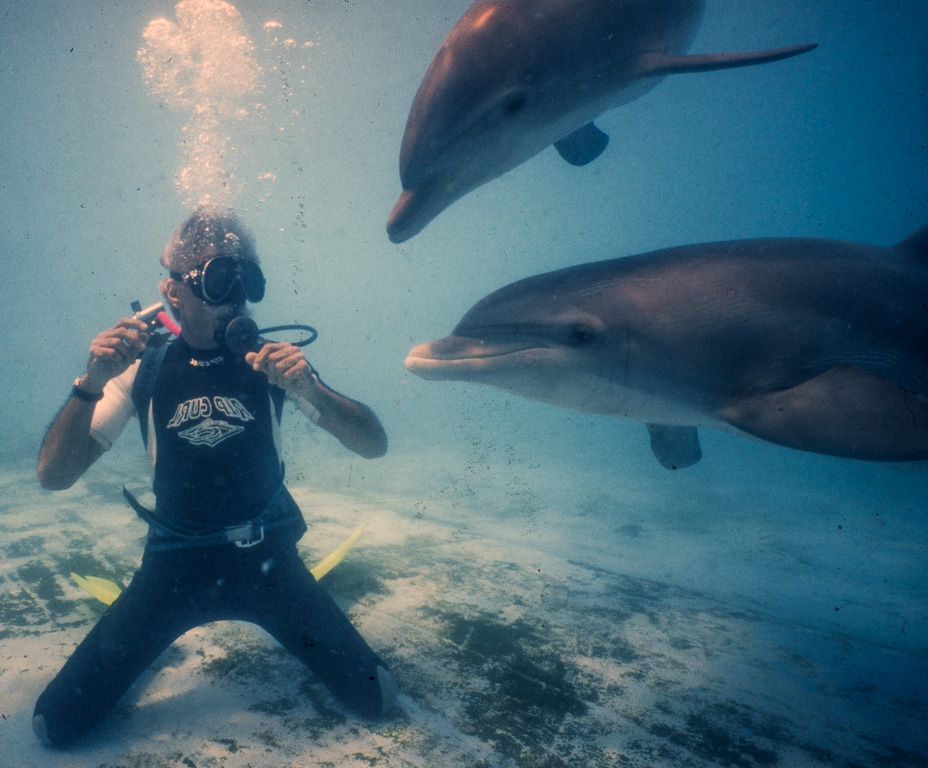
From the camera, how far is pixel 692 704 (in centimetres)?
268

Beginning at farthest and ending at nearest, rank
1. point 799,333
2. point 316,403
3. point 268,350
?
point 316,403 → point 268,350 → point 799,333

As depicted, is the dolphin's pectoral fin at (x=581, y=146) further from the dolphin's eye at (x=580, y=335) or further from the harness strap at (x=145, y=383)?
the harness strap at (x=145, y=383)

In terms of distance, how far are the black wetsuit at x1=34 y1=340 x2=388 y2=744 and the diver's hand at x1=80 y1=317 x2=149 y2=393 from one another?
1.41 feet

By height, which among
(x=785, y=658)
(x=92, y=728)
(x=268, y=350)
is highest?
(x=268, y=350)

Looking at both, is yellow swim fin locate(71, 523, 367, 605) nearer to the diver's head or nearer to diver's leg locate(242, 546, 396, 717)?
diver's leg locate(242, 546, 396, 717)

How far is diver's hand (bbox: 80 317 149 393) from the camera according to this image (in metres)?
2.36

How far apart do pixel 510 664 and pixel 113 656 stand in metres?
2.23

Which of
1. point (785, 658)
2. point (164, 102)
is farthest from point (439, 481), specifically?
point (164, 102)

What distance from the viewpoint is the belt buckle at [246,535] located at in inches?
108

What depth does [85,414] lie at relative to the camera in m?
2.55

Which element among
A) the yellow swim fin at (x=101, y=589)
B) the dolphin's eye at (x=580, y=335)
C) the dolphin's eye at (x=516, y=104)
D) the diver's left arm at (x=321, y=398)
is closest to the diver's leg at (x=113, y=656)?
the yellow swim fin at (x=101, y=589)

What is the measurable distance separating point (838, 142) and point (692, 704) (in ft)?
131

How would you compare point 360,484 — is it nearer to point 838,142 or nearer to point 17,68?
point 17,68

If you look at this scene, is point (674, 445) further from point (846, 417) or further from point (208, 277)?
point (208, 277)
